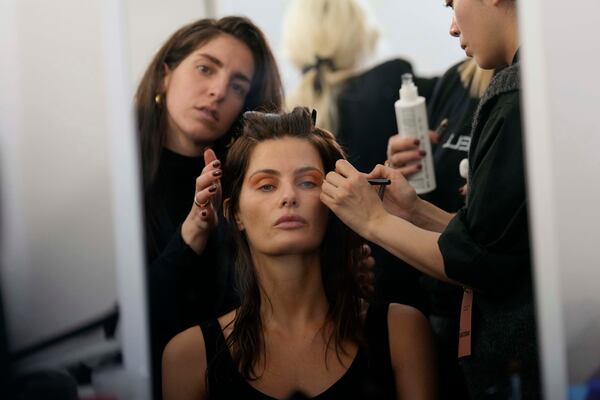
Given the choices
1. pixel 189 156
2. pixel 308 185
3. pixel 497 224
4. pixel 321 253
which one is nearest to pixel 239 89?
pixel 189 156

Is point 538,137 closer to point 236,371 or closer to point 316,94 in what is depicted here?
point 236,371

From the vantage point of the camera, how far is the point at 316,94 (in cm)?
234

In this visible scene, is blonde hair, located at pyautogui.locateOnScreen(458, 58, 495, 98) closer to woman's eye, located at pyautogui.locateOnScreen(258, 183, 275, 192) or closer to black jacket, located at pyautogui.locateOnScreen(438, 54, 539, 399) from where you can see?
black jacket, located at pyautogui.locateOnScreen(438, 54, 539, 399)

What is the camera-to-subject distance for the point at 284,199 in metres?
1.76

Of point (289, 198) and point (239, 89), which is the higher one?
point (239, 89)

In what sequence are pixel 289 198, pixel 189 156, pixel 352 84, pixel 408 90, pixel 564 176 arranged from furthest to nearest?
pixel 352 84 → pixel 408 90 → pixel 189 156 → pixel 289 198 → pixel 564 176

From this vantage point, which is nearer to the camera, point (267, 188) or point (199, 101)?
point (267, 188)

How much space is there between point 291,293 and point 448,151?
53 centimetres

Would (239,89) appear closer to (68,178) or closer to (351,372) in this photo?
(68,178)

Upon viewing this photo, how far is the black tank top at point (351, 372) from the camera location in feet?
5.70

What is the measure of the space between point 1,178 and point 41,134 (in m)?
0.11

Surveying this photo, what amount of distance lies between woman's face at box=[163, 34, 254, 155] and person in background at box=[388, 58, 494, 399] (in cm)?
39

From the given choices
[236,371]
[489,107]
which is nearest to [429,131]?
[489,107]

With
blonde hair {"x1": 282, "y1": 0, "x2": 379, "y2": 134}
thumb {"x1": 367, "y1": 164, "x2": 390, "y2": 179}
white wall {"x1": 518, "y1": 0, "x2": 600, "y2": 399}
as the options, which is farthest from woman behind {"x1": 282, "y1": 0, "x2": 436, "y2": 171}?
white wall {"x1": 518, "y1": 0, "x2": 600, "y2": 399}
